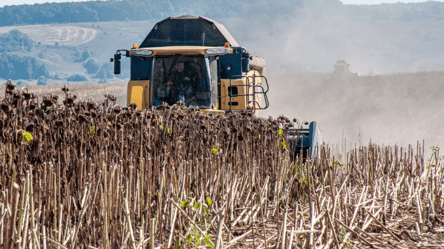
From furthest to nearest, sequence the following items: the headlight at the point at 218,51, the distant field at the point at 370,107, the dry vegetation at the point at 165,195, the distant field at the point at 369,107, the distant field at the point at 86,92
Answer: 1. the distant field at the point at 86,92
2. the distant field at the point at 370,107
3. the distant field at the point at 369,107
4. the headlight at the point at 218,51
5. the dry vegetation at the point at 165,195

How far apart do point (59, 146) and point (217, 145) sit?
5.59ft

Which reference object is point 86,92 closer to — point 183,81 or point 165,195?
→ point 183,81

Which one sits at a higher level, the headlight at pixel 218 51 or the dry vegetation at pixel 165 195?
the headlight at pixel 218 51

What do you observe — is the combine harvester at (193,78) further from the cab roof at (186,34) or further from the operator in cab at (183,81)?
the cab roof at (186,34)

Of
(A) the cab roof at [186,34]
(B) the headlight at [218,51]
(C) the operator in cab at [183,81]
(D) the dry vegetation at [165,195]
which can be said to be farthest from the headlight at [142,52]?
(D) the dry vegetation at [165,195]

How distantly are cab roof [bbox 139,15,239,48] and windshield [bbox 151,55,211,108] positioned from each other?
5.19 ft

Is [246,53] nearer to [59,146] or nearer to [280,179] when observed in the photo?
[280,179]

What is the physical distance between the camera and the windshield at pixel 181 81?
1021 centimetres

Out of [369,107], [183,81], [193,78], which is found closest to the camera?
[193,78]

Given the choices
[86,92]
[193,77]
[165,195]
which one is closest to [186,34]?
[193,77]

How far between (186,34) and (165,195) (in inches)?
336

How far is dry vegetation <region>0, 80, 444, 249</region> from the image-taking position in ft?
9.62

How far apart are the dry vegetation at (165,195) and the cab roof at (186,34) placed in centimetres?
590

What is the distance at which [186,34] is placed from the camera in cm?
1192
